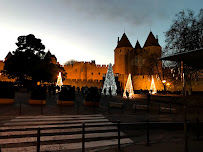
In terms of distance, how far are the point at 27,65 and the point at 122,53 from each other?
34757 millimetres

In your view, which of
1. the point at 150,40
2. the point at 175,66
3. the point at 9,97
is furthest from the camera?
the point at 150,40

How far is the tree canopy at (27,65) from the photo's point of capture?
34059mm

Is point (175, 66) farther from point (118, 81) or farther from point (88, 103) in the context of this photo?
point (118, 81)

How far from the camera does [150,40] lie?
5706 centimetres

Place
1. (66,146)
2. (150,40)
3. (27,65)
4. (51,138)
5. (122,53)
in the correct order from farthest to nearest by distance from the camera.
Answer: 1. (122,53)
2. (150,40)
3. (27,65)
4. (51,138)
5. (66,146)

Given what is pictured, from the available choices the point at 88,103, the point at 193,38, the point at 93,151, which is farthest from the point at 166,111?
the point at 193,38

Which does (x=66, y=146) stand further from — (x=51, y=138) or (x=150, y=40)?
(x=150, y=40)

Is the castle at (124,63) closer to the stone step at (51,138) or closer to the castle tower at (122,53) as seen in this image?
the castle tower at (122,53)

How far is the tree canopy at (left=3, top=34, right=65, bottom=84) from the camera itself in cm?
3406

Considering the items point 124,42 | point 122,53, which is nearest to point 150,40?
point 124,42

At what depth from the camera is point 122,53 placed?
60625 mm

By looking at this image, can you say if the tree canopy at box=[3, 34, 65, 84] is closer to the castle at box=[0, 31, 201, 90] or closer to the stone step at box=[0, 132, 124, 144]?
the castle at box=[0, 31, 201, 90]

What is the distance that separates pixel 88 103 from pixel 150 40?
47512mm

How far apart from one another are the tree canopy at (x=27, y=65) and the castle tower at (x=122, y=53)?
94.8 feet
